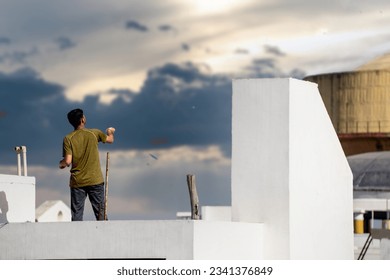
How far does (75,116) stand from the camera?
21203 millimetres

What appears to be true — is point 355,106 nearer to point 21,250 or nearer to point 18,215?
point 18,215

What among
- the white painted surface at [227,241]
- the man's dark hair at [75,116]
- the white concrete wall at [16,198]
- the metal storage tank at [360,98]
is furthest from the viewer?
the metal storage tank at [360,98]

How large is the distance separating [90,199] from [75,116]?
1625mm

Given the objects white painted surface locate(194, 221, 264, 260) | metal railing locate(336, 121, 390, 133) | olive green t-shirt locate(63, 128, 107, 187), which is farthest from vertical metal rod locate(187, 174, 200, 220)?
metal railing locate(336, 121, 390, 133)

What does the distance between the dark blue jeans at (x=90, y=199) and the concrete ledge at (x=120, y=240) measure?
0.79 meters

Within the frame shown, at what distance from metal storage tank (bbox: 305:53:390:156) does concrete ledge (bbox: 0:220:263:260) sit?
4703cm

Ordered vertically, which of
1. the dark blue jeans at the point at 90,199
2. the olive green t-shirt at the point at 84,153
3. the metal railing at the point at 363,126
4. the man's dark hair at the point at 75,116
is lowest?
the dark blue jeans at the point at 90,199

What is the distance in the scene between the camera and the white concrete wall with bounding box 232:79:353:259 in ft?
73.7

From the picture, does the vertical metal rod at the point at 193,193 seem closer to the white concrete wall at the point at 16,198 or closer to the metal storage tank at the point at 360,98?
the white concrete wall at the point at 16,198

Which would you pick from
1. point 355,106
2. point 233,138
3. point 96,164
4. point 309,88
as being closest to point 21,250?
point 96,164

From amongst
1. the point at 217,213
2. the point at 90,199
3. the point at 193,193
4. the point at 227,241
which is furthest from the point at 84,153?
the point at 217,213

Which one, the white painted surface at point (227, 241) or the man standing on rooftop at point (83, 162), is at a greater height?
the man standing on rooftop at point (83, 162)

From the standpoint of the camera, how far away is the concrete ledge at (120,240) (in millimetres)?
20156

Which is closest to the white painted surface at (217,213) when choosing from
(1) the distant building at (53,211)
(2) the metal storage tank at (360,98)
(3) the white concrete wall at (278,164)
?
(3) the white concrete wall at (278,164)
